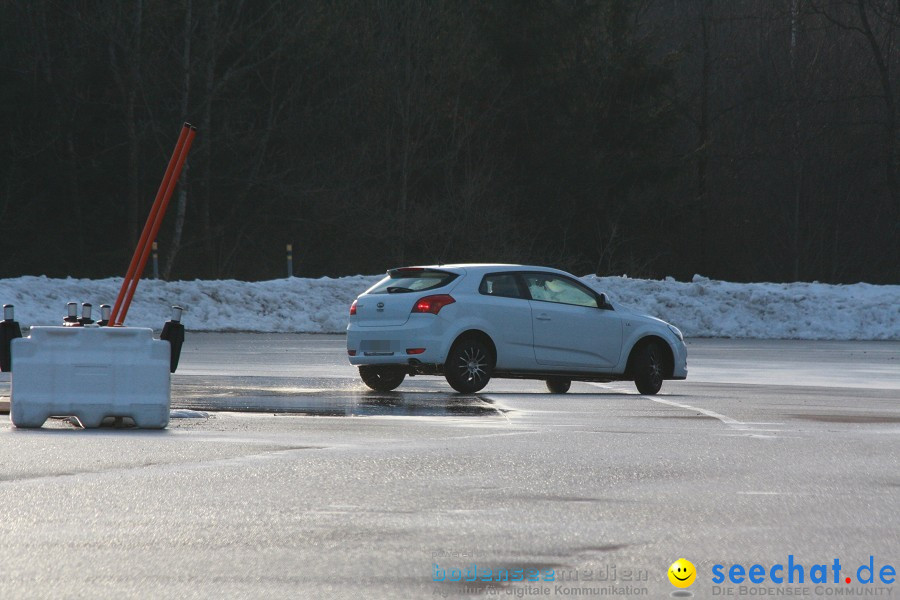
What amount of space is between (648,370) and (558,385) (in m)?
1.19

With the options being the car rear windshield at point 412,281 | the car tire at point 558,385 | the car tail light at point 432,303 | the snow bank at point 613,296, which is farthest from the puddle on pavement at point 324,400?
the snow bank at point 613,296

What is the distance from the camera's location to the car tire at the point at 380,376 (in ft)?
61.1

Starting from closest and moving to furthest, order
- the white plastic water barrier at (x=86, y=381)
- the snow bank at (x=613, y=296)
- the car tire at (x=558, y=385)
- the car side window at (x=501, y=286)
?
the white plastic water barrier at (x=86, y=381), the car side window at (x=501, y=286), the car tire at (x=558, y=385), the snow bank at (x=613, y=296)

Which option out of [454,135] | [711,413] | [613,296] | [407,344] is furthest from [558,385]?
[454,135]

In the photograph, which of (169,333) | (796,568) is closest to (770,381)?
(169,333)

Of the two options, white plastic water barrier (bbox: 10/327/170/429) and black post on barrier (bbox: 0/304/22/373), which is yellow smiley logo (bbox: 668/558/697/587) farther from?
black post on barrier (bbox: 0/304/22/373)

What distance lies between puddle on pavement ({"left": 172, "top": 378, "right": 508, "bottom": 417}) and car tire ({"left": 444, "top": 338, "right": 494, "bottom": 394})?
0.74 ft

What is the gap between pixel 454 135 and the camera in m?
55.3

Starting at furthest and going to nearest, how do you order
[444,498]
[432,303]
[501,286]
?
[501,286], [432,303], [444,498]

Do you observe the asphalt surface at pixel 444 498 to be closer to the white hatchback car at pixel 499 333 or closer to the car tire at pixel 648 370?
the white hatchback car at pixel 499 333

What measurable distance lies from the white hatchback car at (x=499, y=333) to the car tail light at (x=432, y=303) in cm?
1

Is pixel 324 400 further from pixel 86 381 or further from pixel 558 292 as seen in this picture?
pixel 558 292

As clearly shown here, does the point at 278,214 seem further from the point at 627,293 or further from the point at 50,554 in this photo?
the point at 50,554

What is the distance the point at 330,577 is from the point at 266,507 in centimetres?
207
